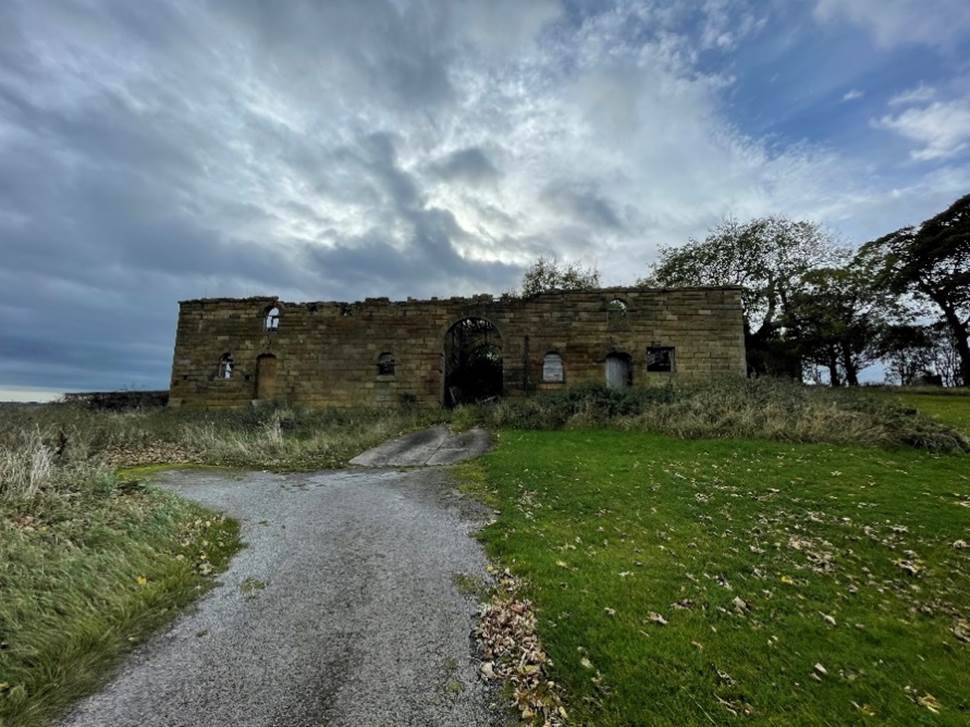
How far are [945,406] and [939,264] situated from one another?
632 inches

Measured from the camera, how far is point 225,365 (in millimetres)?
23234

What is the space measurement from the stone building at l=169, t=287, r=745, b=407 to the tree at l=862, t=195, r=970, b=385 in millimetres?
16045

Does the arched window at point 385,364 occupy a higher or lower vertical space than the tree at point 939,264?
lower

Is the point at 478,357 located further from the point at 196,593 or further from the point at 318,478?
the point at 196,593

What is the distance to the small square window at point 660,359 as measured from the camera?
20.7 m

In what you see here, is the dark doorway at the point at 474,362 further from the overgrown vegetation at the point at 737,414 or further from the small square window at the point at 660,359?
the small square window at the point at 660,359

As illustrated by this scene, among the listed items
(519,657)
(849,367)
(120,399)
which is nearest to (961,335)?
(849,367)

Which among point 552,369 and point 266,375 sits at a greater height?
point 552,369

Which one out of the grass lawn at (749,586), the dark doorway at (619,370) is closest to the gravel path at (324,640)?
the grass lawn at (749,586)

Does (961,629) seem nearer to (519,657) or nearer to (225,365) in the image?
(519,657)

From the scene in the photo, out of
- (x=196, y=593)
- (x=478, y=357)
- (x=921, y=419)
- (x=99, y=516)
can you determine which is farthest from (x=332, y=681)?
(x=478, y=357)

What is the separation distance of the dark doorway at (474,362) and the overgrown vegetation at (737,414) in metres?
6.24

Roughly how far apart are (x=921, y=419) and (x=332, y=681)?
15428 mm

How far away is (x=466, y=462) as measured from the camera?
37.0 feet
